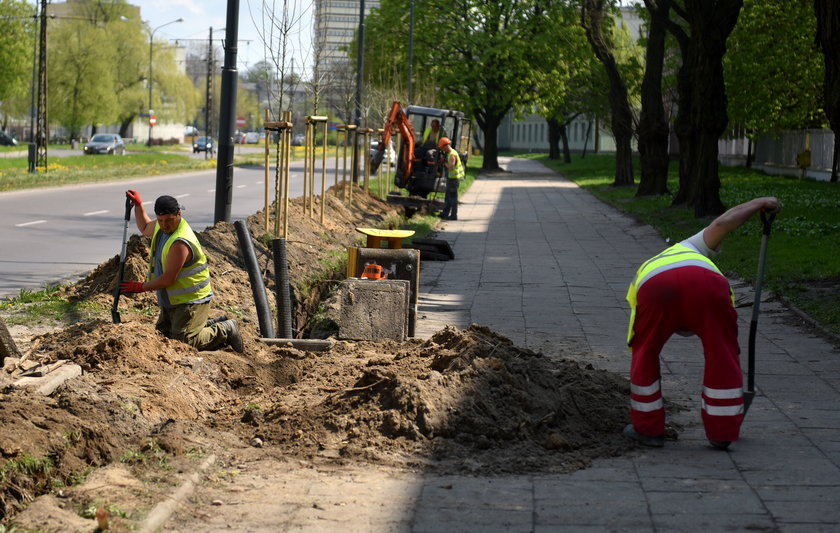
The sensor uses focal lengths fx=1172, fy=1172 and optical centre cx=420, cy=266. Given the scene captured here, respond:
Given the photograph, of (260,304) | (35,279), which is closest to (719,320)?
(260,304)

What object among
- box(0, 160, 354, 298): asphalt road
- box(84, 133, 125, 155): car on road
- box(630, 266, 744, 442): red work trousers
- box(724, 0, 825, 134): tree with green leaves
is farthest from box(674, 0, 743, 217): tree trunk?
box(84, 133, 125, 155): car on road

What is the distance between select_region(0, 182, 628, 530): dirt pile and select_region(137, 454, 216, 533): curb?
2.3 inches

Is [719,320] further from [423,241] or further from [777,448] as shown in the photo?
[423,241]

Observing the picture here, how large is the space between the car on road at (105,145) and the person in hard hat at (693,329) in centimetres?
6270

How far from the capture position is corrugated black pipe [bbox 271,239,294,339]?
10.3 metres

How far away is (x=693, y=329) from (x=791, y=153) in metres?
46.4

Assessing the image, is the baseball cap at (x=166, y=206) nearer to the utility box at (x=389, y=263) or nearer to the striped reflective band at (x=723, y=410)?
the utility box at (x=389, y=263)

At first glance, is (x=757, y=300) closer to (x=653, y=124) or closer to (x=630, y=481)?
(x=630, y=481)

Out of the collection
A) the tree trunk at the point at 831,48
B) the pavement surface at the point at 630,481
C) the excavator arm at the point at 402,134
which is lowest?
the pavement surface at the point at 630,481

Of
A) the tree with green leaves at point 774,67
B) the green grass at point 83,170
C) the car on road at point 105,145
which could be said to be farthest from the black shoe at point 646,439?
the car on road at point 105,145

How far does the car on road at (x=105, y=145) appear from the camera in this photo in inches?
2606

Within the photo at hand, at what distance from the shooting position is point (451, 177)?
25734 mm

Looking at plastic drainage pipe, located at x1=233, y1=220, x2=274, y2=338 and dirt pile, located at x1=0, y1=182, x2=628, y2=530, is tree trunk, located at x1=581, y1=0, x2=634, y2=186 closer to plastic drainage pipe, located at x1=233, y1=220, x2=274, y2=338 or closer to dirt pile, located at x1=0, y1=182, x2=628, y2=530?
plastic drainage pipe, located at x1=233, y1=220, x2=274, y2=338

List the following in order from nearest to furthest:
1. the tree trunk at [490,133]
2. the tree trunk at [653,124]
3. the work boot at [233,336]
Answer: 1. the work boot at [233,336]
2. the tree trunk at [653,124]
3. the tree trunk at [490,133]
